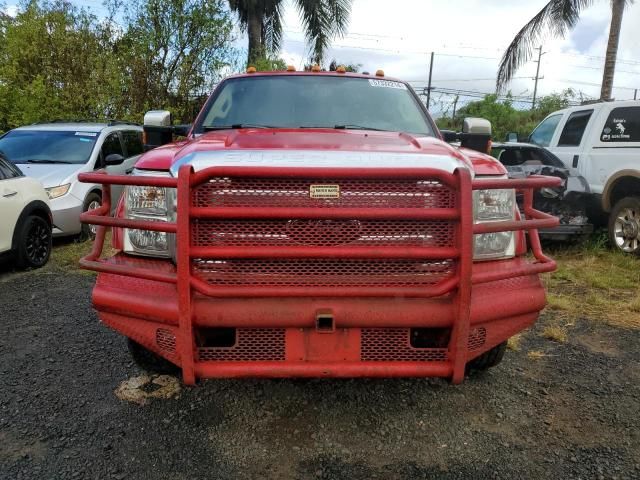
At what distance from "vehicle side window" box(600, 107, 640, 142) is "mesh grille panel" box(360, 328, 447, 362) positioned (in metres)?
6.17

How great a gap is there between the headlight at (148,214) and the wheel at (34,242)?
13.7ft

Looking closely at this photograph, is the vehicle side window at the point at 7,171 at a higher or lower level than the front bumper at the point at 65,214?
higher

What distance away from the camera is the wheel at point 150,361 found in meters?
3.13

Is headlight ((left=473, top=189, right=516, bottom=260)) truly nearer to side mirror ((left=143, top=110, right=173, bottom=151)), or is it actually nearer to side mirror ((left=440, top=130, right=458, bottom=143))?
side mirror ((left=440, top=130, right=458, bottom=143))

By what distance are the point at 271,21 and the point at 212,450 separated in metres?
16.2

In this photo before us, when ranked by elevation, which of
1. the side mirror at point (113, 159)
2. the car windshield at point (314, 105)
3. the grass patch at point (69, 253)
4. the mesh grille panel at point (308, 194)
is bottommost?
the grass patch at point (69, 253)

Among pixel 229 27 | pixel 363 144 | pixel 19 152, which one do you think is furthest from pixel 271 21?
pixel 363 144

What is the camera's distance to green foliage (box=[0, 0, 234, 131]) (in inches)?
532

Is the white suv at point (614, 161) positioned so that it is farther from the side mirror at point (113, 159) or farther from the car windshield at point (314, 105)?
the side mirror at point (113, 159)

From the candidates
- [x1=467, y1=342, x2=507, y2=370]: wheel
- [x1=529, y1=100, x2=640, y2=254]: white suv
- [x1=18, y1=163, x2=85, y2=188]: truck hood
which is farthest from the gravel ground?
[x1=18, y1=163, x2=85, y2=188]: truck hood

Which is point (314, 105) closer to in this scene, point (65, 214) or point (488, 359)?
point (488, 359)

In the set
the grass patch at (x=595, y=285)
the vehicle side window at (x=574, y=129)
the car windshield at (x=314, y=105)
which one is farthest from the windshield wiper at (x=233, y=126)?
the vehicle side window at (x=574, y=129)

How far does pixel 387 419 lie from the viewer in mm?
3107

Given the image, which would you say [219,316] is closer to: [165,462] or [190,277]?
[190,277]
